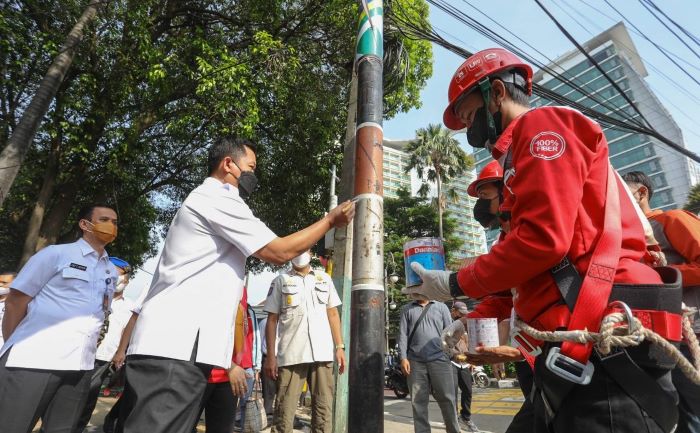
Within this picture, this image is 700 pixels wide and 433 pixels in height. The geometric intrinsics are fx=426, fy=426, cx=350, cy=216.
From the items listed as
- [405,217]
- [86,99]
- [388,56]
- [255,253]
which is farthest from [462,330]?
[405,217]

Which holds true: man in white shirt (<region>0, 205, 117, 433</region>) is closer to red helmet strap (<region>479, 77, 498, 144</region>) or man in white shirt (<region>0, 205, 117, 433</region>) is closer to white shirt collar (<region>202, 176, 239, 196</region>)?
white shirt collar (<region>202, 176, 239, 196</region>)

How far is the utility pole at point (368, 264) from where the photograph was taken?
2.32 m

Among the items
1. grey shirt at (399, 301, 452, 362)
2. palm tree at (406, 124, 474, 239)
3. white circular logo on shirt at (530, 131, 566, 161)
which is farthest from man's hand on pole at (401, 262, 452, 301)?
palm tree at (406, 124, 474, 239)

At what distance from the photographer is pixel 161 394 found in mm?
1693

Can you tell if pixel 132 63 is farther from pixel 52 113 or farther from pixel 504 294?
pixel 504 294

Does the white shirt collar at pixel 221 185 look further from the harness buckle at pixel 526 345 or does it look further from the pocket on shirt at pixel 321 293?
the pocket on shirt at pixel 321 293

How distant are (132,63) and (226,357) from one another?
709 cm

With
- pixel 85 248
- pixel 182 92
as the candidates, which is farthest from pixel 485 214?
pixel 182 92

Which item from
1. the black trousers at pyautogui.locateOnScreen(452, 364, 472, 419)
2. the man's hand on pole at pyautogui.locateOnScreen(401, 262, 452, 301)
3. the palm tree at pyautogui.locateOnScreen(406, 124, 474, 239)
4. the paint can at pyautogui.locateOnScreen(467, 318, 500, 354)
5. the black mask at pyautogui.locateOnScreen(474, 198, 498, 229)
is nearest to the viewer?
the man's hand on pole at pyautogui.locateOnScreen(401, 262, 452, 301)

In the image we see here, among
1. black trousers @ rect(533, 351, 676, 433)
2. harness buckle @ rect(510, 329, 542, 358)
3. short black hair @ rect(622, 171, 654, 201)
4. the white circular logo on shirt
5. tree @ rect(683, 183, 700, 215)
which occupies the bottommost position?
black trousers @ rect(533, 351, 676, 433)

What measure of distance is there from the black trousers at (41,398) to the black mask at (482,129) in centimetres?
278

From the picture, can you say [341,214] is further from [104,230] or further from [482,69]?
[104,230]

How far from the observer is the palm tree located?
2664 centimetres

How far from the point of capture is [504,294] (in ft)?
6.73
